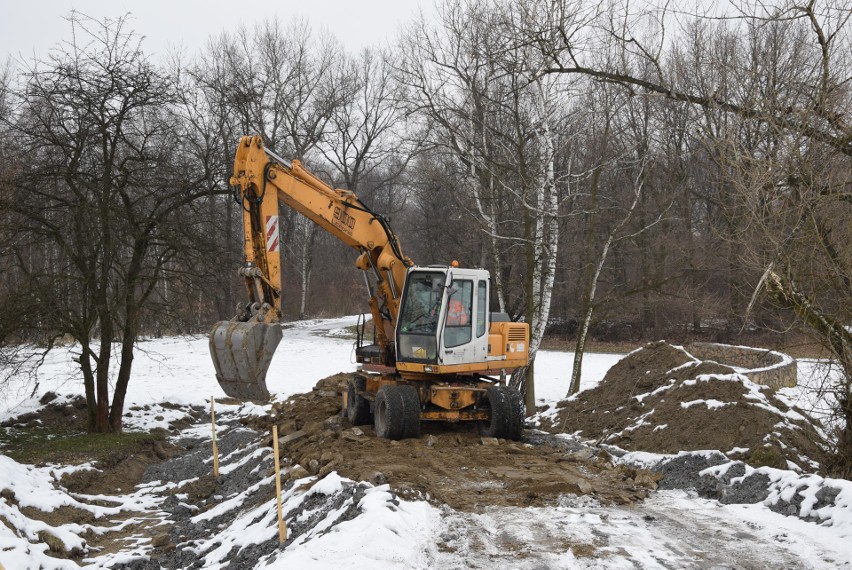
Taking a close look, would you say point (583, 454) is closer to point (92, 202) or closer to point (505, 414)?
point (505, 414)

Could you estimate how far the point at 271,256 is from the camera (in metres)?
11.0

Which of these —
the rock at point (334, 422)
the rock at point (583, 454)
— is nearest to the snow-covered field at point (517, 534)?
the rock at point (583, 454)

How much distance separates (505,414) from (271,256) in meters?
4.33

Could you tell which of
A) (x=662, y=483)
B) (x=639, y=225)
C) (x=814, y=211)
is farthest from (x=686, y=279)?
(x=814, y=211)

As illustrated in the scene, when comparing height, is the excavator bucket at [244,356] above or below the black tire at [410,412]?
above

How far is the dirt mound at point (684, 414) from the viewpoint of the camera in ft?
34.0

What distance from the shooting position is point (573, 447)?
12.2 metres

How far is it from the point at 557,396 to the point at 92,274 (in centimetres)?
1124

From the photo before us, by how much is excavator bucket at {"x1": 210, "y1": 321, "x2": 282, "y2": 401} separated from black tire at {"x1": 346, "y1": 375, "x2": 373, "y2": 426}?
362cm

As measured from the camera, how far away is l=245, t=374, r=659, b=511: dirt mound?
342 inches

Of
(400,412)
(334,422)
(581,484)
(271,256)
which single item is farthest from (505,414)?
(271,256)

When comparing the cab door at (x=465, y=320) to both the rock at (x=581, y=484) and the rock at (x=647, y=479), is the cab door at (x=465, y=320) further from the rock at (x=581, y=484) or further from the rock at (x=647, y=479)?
the rock at (x=647, y=479)

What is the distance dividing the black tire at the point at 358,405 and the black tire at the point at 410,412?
1.69 m

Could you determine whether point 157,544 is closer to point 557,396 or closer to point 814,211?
point 814,211
